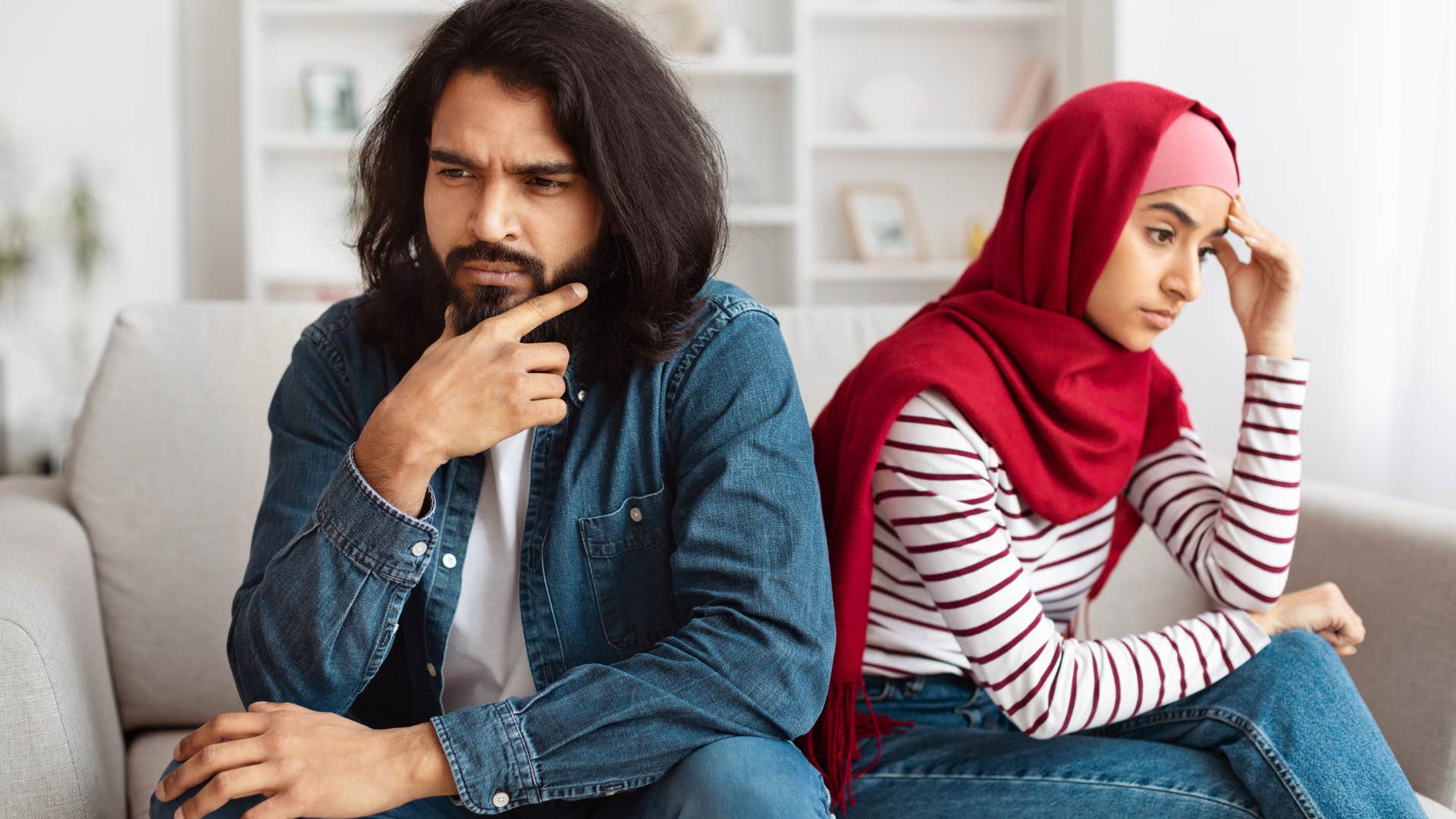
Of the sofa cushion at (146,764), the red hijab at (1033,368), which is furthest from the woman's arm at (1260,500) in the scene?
the sofa cushion at (146,764)

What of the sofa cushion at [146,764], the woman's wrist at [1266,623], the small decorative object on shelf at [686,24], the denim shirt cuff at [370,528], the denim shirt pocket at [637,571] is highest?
the small decorative object on shelf at [686,24]

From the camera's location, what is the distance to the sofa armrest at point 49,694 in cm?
113

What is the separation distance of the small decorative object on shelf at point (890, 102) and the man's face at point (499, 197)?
2.53 metres

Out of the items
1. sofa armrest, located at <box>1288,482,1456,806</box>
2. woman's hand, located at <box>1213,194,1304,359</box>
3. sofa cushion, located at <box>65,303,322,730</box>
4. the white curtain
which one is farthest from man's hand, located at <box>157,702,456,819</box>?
the white curtain

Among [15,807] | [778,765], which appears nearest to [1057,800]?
[778,765]

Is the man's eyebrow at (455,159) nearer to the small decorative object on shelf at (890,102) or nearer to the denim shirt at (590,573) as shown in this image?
the denim shirt at (590,573)

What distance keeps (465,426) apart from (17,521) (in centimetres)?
75

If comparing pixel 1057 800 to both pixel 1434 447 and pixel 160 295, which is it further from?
pixel 160 295

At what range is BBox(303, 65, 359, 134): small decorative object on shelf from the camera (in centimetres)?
333

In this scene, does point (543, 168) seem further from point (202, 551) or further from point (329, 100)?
point (329, 100)

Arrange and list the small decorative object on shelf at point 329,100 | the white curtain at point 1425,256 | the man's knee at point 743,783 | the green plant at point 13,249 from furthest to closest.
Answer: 1. the small decorative object on shelf at point 329,100
2. the green plant at point 13,249
3. the white curtain at point 1425,256
4. the man's knee at point 743,783

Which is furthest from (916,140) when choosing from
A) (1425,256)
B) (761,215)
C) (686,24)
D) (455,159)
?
(455,159)

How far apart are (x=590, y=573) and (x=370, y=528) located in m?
0.22

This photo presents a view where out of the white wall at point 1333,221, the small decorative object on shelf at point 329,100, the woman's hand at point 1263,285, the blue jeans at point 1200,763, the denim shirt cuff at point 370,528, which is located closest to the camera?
the denim shirt cuff at point 370,528
